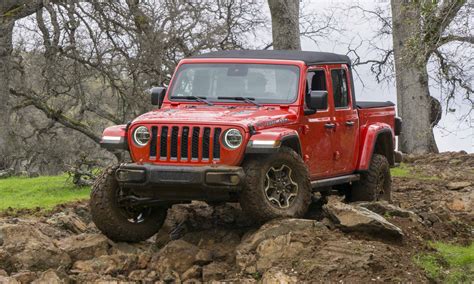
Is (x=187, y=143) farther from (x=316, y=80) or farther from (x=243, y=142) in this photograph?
(x=316, y=80)

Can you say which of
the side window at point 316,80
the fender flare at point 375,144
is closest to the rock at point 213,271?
the side window at point 316,80

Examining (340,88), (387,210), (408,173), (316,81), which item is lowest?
(408,173)

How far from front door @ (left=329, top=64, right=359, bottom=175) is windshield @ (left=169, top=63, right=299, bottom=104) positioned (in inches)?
39.9

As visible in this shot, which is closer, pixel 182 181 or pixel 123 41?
pixel 182 181

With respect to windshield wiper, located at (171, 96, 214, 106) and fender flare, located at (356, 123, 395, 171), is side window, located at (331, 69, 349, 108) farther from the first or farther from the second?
windshield wiper, located at (171, 96, 214, 106)

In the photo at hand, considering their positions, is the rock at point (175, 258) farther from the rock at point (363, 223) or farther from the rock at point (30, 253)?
the rock at point (363, 223)

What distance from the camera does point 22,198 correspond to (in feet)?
56.9

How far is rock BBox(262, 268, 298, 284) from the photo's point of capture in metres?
9.01

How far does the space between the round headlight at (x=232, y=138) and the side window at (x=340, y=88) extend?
2678 mm

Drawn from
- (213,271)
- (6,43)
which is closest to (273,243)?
(213,271)

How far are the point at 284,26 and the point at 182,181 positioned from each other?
34.8 ft

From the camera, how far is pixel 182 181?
10.0 meters

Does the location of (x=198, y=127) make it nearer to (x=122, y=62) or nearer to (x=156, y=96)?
(x=156, y=96)

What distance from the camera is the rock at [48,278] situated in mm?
9242
